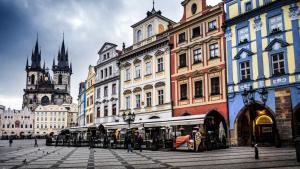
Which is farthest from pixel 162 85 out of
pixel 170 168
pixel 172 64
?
pixel 170 168

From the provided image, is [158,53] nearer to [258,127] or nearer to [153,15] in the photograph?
[153,15]

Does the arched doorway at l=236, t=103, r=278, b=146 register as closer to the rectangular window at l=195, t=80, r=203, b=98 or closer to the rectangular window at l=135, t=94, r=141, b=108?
the rectangular window at l=195, t=80, r=203, b=98

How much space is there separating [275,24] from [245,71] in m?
4.79

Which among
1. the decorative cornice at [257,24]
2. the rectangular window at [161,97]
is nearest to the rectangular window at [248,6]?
the decorative cornice at [257,24]

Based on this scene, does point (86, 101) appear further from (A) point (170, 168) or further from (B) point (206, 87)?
(A) point (170, 168)

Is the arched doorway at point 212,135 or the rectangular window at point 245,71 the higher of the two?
the rectangular window at point 245,71

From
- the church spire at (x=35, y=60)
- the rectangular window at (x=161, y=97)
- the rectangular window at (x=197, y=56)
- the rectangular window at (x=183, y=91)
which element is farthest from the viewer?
the church spire at (x=35, y=60)

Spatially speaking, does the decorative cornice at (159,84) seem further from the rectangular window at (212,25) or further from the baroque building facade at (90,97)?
the baroque building facade at (90,97)

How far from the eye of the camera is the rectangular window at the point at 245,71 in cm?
2762

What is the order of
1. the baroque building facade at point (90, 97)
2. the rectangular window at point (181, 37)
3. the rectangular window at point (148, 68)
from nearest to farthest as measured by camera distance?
the rectangular window at point (181, 37), the rectangular window at point (148, 68), the baroque building facade at point (90, 97)

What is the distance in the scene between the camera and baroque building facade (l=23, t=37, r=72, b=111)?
175500mm

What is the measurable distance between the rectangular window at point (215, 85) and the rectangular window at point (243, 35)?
4.39 meters

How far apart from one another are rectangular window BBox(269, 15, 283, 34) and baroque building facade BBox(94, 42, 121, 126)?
923 inches

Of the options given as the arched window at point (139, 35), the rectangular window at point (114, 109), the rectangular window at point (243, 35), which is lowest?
the rectangular window at point (114, 109)
